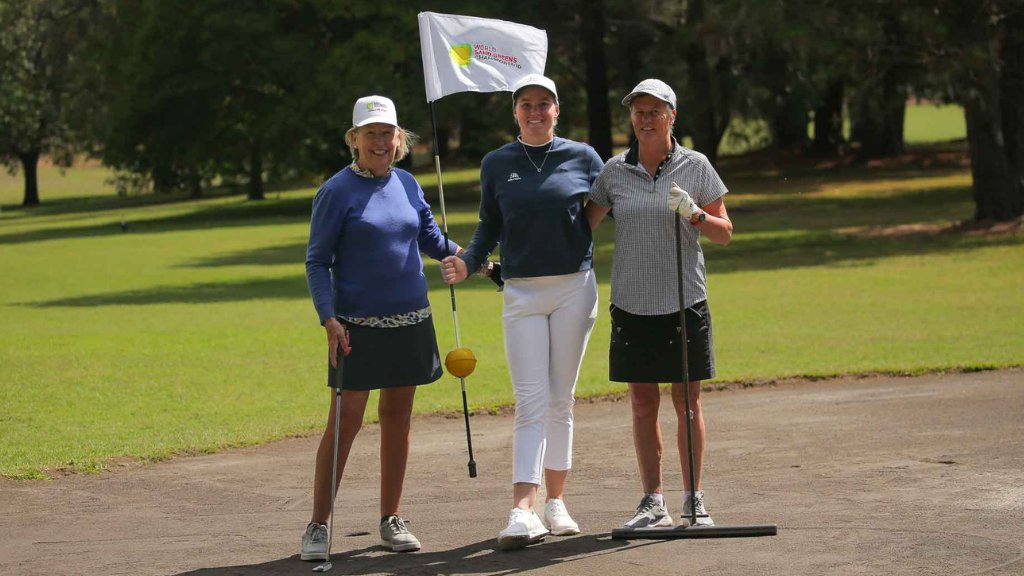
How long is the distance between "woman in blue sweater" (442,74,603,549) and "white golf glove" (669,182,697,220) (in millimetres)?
481

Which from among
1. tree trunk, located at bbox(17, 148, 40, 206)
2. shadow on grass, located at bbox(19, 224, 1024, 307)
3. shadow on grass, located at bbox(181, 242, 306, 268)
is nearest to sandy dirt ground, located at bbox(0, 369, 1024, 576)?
shadow on grass, located at bbox(19, 224, 1024, 307)

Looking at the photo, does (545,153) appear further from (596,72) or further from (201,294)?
(596,72)

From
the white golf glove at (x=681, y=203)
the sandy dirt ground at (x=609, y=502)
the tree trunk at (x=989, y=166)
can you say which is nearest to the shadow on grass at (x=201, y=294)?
the sandy dirt ground at (x=609, y=502)

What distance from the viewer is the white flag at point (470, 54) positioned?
25.2ft

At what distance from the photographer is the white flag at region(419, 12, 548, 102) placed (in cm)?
769

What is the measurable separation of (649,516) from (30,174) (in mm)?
68160

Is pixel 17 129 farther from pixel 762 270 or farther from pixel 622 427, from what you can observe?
pixel 622 427

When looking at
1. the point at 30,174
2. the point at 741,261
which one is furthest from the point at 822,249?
the point at 30,174

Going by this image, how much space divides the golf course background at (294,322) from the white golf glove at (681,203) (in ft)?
15.2

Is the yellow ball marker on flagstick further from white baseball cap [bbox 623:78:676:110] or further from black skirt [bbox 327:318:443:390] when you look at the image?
white baseball cap [bbox 623:78:676:110]

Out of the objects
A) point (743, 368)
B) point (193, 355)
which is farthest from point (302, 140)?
point (743, 368)

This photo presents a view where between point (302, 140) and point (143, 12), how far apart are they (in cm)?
752

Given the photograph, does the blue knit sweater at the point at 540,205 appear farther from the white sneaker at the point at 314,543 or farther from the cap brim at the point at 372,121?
the white sneaker at the point at 314,543

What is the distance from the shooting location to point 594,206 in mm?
7137
